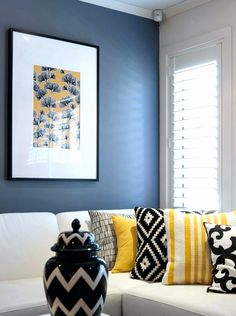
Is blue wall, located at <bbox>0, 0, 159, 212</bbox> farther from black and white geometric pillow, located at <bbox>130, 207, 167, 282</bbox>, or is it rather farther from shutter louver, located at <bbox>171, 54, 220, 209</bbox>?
black and white geometric pillow, located at <bbox>130, 207, 167, 282</bbox>

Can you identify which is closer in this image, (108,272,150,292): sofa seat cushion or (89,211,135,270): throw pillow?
(108,272,150,292): sofa seat cushion

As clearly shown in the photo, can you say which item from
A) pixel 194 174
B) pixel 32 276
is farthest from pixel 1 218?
pixel 194 174

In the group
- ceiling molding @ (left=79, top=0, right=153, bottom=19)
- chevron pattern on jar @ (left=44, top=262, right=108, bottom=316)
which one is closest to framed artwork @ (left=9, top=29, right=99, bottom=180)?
ceiling molding @ (left=79, top=0, right=153, bottom=19)

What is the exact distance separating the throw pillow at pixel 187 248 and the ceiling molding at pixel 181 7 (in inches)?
70.8

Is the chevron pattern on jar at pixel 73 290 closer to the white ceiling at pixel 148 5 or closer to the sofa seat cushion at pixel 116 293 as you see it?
the sofa seat cushion at pixel 116 293

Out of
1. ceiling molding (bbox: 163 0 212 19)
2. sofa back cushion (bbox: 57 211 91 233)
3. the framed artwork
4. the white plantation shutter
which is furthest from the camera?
ceiling molding (bbox: 163 0 212 19)

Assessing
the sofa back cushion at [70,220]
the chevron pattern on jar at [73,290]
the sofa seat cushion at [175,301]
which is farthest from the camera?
the sofa back cushion at [70,220]

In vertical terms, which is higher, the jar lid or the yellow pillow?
the jar lid

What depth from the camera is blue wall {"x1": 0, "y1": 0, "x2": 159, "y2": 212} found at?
10.9 feet

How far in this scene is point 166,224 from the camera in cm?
282

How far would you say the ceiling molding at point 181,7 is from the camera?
12.3ft

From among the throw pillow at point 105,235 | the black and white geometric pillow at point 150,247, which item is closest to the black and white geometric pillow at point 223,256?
the black and white geometric pillow at point 150,247

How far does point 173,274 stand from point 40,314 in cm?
78

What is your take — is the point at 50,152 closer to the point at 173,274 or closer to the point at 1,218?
the point at 1,218
